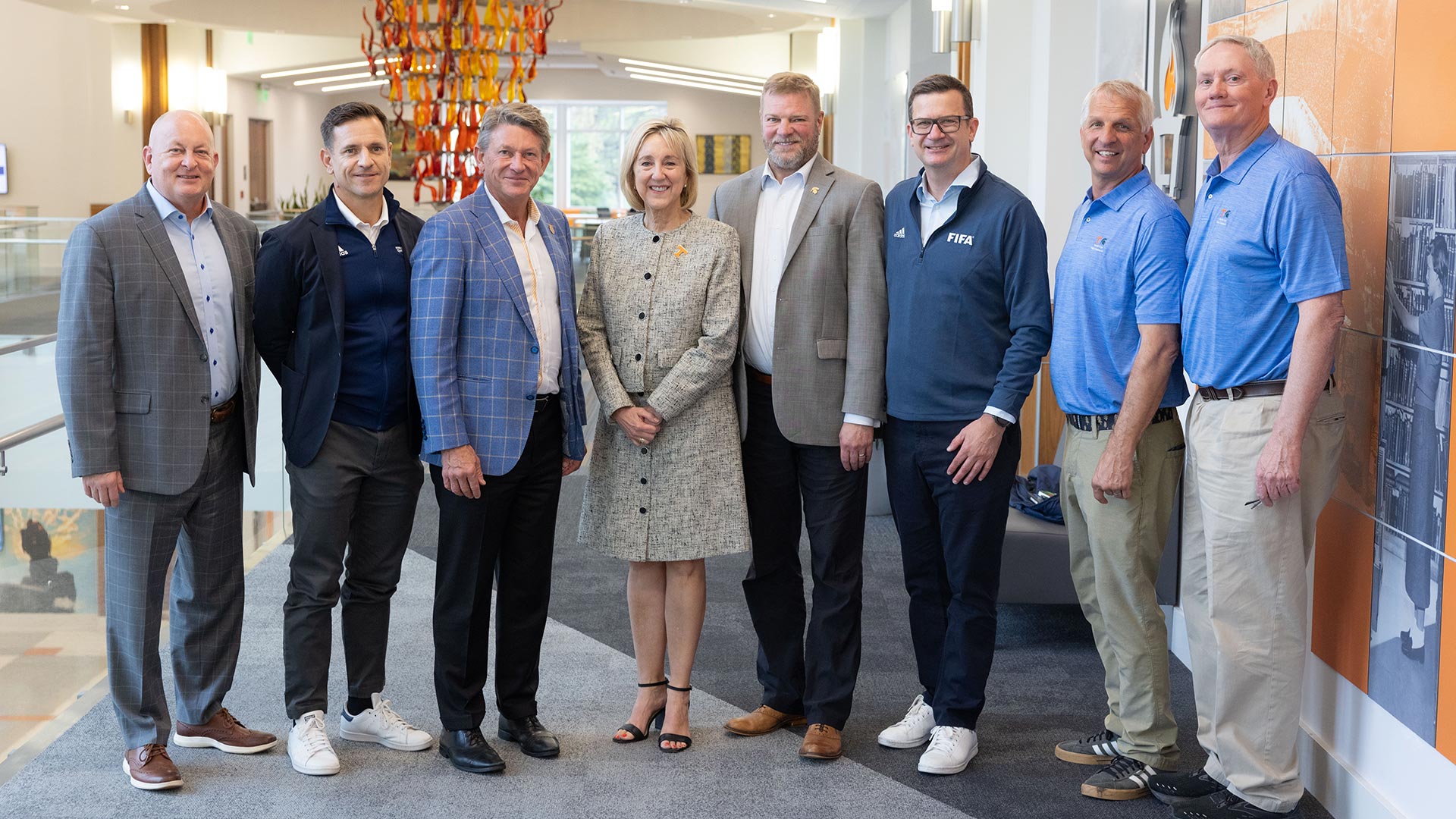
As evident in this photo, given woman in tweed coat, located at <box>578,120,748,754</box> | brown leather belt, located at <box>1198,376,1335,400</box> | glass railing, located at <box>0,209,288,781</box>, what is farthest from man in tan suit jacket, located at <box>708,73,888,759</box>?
glass railing, located at <box>0,209,288,781</box>

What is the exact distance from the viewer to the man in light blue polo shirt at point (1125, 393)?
119 inches

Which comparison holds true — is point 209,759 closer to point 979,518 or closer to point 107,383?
point 107,383

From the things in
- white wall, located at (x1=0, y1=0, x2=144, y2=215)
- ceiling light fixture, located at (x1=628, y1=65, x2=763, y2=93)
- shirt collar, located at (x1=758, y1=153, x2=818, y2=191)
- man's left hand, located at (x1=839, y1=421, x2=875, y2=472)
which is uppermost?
ceiling light fixture, located at (x1=628, y1=65, x2=763, y2=93)

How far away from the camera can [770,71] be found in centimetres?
1886

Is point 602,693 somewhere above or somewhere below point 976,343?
below

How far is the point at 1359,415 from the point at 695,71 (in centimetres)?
1842

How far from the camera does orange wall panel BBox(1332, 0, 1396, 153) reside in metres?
2.86

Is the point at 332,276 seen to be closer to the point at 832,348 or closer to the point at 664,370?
the point at 664,370

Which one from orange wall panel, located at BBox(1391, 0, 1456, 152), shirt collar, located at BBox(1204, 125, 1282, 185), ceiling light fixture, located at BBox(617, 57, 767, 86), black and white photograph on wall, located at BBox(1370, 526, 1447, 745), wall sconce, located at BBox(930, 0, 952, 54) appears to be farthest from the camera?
ceiling light fixture, located at BBox(617, 57, 767, 86)

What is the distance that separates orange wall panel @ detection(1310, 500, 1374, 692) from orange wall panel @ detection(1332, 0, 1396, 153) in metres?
0.90

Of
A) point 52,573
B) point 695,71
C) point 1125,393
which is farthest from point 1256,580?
point 695,71

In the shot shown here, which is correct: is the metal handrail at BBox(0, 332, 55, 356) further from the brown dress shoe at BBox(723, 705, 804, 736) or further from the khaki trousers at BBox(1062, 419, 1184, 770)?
the khaki trousers at BBox(1062, 419, 1184, 770)

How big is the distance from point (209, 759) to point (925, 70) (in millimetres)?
8051

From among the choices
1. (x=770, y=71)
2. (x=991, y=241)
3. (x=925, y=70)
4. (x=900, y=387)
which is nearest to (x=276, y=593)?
(x=900, y=387)
